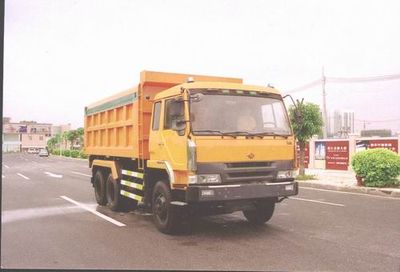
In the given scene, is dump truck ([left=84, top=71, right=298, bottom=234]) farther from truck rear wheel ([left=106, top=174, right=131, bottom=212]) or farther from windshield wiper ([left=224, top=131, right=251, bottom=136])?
truck rear wheel ([left=106, top=174, right=131, bottom=212])

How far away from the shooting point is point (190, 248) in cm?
695

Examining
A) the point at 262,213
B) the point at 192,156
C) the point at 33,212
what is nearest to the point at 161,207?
the point at 192,156

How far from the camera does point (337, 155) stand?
2661 cm

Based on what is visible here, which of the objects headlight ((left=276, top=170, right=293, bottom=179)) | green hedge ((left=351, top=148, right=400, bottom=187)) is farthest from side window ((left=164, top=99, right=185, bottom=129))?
green hedge ((left=351, top=148, right=400, bottom=187))

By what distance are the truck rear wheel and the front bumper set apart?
383cm

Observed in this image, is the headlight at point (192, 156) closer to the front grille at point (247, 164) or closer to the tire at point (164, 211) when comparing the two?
the front grille at point (247, 164)

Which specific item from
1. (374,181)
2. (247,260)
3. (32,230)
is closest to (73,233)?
(32,230)

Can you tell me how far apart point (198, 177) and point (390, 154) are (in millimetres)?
10754

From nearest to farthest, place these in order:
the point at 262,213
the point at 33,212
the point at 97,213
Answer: the point at 262,213
the point at 97,213
the point at 33,212

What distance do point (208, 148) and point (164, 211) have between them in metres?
1.60

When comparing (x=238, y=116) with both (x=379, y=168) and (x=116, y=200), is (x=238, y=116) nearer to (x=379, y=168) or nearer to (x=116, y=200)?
(x=116, y=200)

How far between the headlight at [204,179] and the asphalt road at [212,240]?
99cm

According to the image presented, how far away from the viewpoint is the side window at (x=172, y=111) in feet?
24.9

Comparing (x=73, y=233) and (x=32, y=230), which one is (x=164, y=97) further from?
(x=32, y=230)
